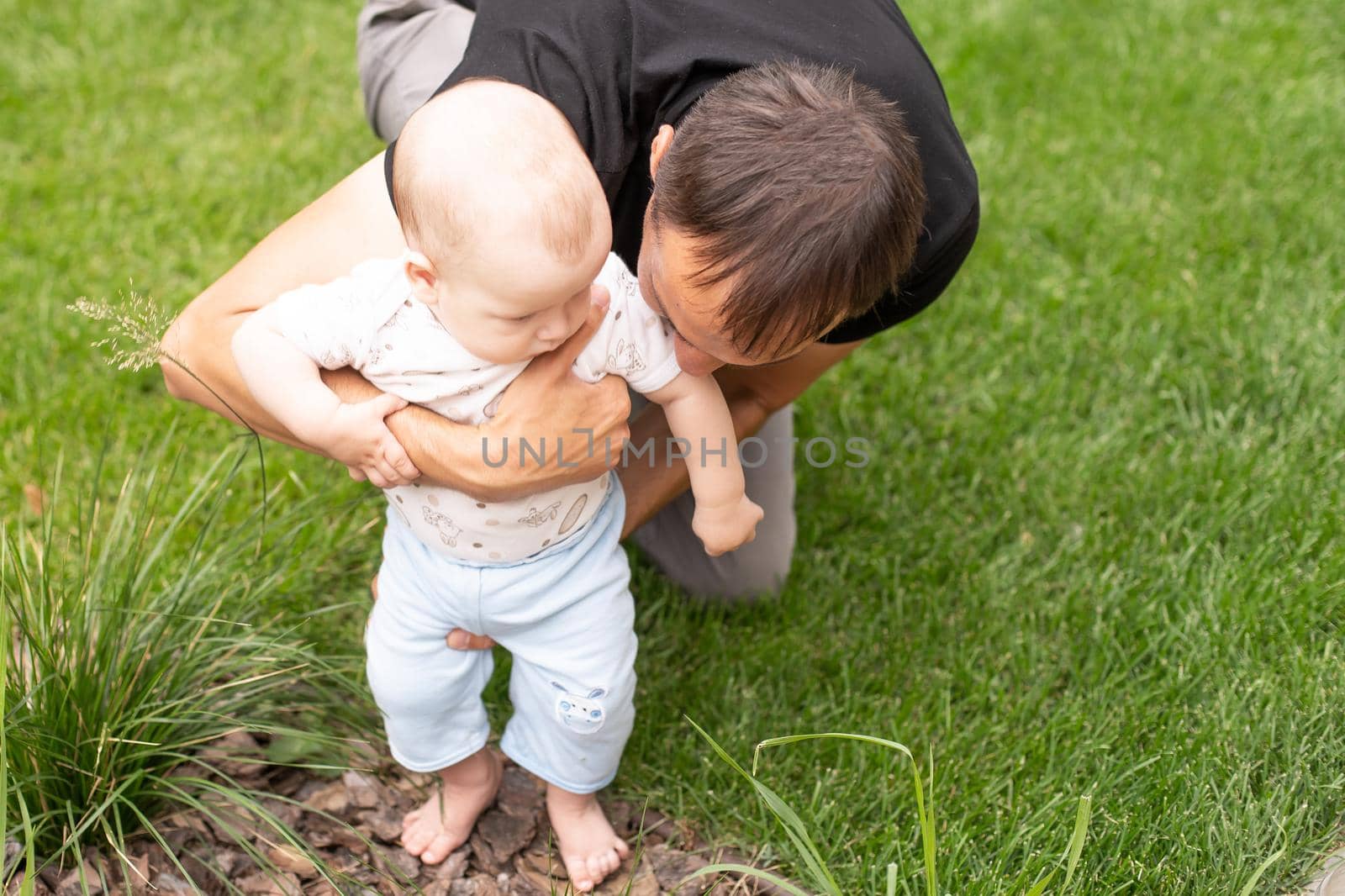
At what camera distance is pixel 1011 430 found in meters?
2.81

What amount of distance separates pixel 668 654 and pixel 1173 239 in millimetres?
1950

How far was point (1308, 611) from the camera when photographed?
2.26 m

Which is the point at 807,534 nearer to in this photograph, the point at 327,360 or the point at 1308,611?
the point at 1308,611

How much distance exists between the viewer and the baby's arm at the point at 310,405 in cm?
160

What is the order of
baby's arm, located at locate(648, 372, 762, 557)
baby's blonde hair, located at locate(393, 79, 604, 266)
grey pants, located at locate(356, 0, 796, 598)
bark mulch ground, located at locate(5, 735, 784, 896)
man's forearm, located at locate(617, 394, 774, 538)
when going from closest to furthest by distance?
baby's blonde hair, located at locate(393, 79, 604, 266) → baby's arm, located at locate(648, 372, 762, 557) → bark mulch ground, located at locate(5, 735, 784, 896) → man's forearm, located at locate(617, 394, 774, 538) → grey pants, located at locate(356, 0, 796, 598)

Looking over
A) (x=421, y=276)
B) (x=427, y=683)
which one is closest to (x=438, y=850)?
(x=427, y=683)

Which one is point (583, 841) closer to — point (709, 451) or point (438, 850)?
point (438, 850)

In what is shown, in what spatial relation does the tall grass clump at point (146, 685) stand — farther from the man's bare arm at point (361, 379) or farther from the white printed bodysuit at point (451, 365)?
the white printed bodysuit at point (451, 365)

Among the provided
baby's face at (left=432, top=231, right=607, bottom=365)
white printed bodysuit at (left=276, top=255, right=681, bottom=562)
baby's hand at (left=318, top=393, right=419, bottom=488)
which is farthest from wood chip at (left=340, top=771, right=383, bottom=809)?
baby's face at (left=432, top=231, right=607, bottom=365)

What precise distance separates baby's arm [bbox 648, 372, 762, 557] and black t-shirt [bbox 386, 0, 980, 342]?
375 mm

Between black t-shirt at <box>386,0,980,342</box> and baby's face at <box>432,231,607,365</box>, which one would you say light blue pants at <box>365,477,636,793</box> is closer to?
baby's face at <box>432,231,607,365</box>

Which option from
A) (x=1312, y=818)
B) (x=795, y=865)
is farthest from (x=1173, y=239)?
(x=795, y=865)

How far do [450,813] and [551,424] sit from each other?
82cm

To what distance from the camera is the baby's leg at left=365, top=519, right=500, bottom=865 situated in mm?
1790
